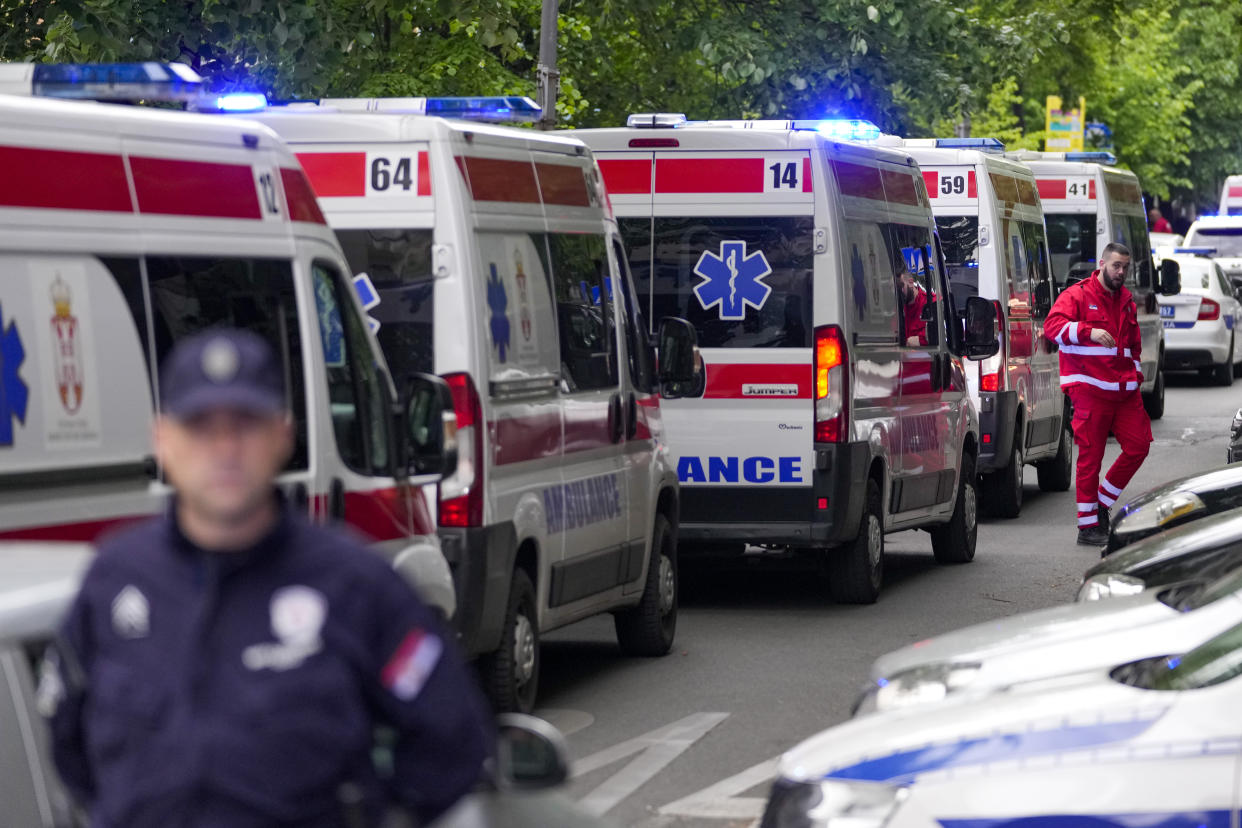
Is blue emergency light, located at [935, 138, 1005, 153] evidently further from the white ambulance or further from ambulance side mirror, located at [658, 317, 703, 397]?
the white ambulance

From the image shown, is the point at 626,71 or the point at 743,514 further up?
the point at 626,71

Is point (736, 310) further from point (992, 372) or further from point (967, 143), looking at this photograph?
point (967, 143)

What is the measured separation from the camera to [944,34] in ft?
75.2

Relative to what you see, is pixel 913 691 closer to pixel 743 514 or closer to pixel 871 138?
pixel 743 514

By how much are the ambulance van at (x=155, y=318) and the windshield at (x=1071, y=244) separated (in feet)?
50.5

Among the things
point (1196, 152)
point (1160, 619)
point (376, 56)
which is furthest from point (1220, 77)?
point (1160, 619)

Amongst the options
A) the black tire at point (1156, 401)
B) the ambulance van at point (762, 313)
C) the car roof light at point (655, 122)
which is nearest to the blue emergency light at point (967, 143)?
the ambulance van at point (762, 313)

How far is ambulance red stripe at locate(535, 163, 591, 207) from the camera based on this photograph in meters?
8.93

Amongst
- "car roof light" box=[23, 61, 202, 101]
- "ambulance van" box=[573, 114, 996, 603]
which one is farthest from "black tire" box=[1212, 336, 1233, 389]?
"car roof light" box=[23, 61, 202, 101]

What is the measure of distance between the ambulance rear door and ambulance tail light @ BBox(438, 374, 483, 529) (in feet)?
11.0

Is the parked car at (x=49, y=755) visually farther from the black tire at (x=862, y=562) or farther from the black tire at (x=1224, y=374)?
the black tire at (x=1224, y=374)

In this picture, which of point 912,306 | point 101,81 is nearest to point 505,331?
point 101,81

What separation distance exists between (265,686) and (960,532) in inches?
446

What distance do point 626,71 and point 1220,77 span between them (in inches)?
1104
